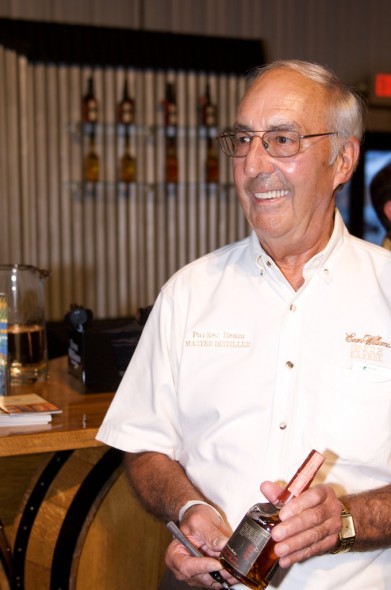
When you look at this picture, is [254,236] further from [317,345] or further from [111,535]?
[111,535]

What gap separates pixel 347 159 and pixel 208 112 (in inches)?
170

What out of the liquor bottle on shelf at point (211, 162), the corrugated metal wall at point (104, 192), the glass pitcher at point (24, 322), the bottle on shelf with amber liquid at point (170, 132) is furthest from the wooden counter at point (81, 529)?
the liquor bottle on shelf at point (211, 162)

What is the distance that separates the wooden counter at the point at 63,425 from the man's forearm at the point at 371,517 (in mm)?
837

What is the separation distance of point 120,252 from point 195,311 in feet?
14.0

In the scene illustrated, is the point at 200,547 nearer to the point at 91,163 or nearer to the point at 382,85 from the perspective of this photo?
the point at 91,163

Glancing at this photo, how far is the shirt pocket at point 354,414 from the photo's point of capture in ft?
Answer: 6.19

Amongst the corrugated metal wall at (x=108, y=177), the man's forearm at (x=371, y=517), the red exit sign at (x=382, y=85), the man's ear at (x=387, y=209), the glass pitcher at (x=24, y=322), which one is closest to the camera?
the man's forearm at (x=371, y=517)

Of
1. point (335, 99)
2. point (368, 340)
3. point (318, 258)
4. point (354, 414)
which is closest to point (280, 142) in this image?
point (335, 99)

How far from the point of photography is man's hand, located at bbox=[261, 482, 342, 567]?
1.58 meters

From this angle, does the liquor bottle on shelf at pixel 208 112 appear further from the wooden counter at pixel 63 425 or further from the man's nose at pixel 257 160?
the man's nose at pixel 257 160

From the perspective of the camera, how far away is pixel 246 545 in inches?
63.1

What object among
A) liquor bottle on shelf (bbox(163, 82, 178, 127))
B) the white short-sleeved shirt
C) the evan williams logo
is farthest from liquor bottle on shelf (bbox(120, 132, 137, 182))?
the evan williams logo

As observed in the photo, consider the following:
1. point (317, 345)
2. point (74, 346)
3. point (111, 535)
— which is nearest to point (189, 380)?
point (317, 345)

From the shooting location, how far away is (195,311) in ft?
6.83
